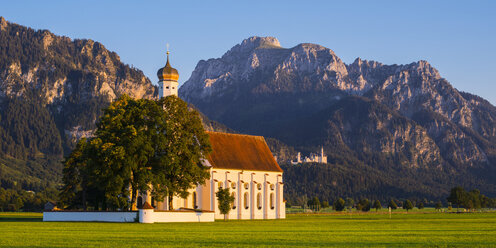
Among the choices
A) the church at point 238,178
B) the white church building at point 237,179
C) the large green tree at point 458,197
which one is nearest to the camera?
the white church building at point 237,179

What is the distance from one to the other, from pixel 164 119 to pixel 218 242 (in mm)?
44287

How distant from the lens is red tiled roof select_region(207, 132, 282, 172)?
99.8m

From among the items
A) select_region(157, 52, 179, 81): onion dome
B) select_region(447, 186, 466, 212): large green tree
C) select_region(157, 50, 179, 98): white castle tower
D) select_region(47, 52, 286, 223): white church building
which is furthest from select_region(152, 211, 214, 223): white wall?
select_region(447, 186, 466, 212): large green tree

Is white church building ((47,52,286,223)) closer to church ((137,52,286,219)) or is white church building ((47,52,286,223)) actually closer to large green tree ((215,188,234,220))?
church ((137,52,286,219))

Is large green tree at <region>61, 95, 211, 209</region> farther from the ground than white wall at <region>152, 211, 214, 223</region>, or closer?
farther from the ground

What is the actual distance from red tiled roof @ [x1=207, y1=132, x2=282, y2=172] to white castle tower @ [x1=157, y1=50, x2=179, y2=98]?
8.91 metres

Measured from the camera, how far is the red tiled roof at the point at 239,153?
99.8 metres

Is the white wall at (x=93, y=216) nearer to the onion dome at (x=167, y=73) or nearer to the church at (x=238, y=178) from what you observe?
the church at (x=238, y=178)

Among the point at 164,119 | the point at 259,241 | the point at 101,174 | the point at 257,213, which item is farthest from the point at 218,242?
the point at 257,213

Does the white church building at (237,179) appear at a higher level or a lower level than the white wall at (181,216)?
higher

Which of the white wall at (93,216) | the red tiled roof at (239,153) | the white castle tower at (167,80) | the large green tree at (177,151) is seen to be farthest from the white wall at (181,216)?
the white castle tower at (167,80)

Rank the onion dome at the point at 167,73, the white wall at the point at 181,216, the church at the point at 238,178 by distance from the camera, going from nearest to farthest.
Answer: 1. the white wall at the point at 181,216
2. the church at the point at 238,178
3. the onion dome at the point at 167,73

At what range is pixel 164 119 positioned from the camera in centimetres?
7900

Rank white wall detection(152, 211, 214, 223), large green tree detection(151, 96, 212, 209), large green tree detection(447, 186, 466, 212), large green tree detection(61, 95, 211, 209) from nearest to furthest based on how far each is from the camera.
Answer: white wall detection(152, 211, 214, 223)
large green tree detection(61, 95, 211, 209)
large green tree detection(151, 96, 212, 209)
large green tree detection(447, 186, 466, 212)
